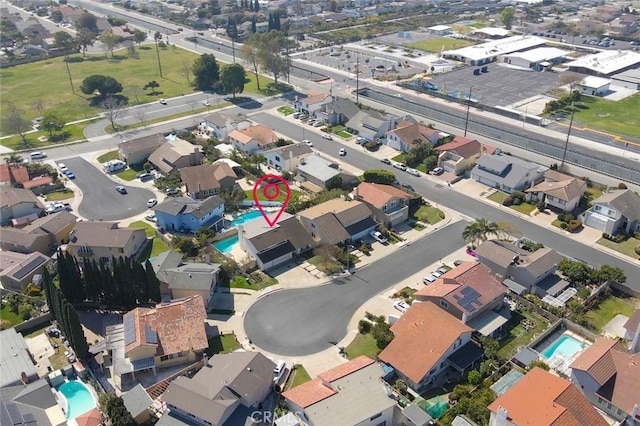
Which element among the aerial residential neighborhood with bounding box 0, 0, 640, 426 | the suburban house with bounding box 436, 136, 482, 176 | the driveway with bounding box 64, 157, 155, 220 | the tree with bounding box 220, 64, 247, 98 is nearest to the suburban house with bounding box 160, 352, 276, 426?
the aerial residential neighborhood with bounding box 0, 0, 640, 426

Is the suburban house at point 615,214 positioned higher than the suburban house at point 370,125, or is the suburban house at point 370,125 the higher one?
the suburban house at point 370,125

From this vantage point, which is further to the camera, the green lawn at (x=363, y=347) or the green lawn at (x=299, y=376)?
the green lawn at (x=363, y=347)

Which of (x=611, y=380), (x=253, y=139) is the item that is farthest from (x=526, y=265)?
(x=253, y=139)

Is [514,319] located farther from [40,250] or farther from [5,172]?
[5,172]

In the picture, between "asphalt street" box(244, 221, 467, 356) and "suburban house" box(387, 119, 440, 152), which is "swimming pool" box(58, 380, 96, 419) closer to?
"asphalt street" box(244, 221, 467, 356)

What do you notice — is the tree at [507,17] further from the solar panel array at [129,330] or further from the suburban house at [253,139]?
the solar panel array at [129,330]

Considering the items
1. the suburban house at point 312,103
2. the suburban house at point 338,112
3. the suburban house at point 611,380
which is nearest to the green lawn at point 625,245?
the suburban house at point 611,380

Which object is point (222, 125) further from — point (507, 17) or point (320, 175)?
point (507, 17)
